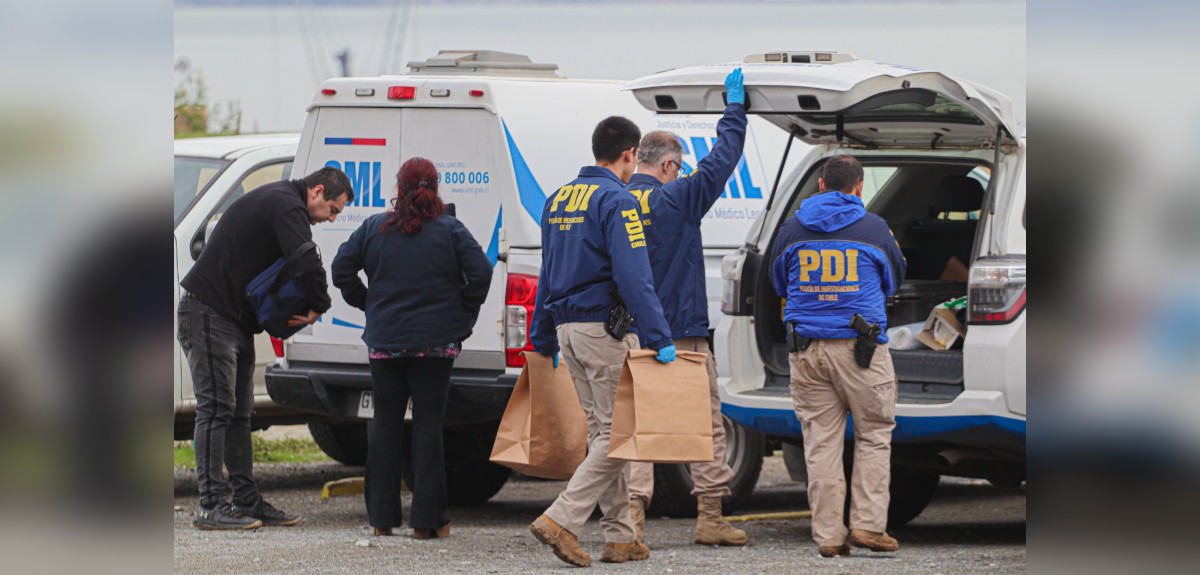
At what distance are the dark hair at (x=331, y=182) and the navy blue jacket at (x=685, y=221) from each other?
1.53 metres

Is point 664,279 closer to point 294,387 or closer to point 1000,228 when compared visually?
point 1000,228

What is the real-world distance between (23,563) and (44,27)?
2.78 feet

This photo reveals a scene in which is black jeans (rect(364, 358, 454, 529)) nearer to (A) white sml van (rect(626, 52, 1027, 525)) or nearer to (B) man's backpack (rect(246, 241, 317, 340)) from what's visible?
(B) man's backpack (rect(246, 241, 317, 340))

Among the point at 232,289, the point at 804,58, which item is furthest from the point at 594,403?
the point at 232,289

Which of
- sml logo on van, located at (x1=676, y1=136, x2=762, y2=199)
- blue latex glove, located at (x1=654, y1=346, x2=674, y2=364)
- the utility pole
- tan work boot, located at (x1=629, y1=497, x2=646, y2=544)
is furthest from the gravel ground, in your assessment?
the utility pole

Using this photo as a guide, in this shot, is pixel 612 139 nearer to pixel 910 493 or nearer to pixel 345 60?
pixel 910 493

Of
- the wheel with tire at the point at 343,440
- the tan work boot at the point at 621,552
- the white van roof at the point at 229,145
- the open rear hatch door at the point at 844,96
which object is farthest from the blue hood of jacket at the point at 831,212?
the wheel with tire at the point at 343,440

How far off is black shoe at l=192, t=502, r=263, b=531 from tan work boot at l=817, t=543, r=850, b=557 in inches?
113

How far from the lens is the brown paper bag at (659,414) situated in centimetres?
526

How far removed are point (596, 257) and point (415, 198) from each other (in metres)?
Result: 1.19

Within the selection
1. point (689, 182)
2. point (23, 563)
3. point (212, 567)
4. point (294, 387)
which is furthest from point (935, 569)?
point (23, 563)

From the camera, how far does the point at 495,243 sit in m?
6.80

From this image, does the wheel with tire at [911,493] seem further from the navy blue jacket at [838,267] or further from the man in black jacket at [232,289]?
the man in black jacket at [232,289]

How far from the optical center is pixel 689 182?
19.0 feet
